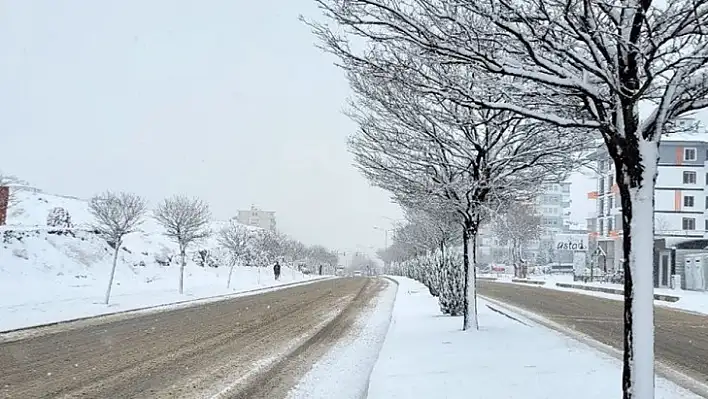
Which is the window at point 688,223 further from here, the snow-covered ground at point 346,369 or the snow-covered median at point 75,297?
the snow-covered ground at point 346,369

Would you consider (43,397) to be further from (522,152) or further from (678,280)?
(678,280)

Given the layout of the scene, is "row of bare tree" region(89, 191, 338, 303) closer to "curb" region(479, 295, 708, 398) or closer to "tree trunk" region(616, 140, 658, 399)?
"curb" region(479, 295, 708, 398)

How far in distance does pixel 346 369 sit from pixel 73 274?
30.5 meters

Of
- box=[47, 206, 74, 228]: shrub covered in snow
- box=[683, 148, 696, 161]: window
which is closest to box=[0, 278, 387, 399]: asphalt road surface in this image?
box=[47, 206, 74, 228]: shrub covered in snow

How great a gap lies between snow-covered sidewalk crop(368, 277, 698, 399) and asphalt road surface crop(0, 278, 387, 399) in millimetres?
1608

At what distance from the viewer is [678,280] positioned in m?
47.5

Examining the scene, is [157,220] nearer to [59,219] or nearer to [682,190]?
[59,219]

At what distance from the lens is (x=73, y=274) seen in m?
39.9

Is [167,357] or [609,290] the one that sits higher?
[609,290]

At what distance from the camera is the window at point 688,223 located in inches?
2744

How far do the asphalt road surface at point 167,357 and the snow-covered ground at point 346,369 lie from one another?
29 cm

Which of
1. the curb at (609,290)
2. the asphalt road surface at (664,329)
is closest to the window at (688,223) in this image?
the curb at (609,290)

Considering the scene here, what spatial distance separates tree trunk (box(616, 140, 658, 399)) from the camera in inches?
259

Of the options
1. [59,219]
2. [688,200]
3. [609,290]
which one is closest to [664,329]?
[609,290]
